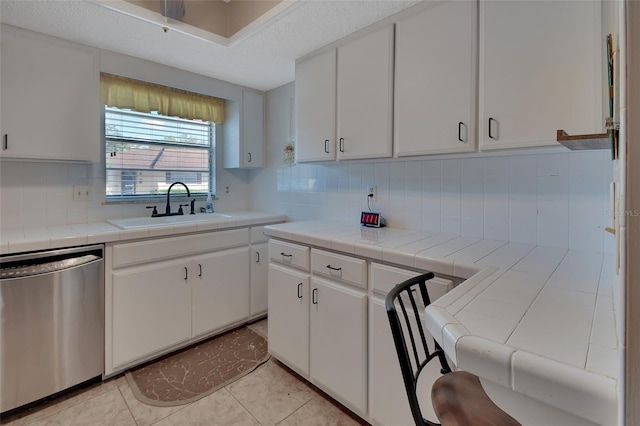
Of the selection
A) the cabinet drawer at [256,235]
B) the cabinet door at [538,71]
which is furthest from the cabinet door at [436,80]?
the cabinet drawer at [256,235]

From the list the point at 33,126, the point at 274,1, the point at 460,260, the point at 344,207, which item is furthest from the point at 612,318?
the point at 33,126

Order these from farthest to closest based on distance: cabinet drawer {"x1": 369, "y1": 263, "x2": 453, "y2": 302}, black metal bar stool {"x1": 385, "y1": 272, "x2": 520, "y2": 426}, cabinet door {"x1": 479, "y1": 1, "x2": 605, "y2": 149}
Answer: cabinet drawer {"x1": 369, "y1": 263, "x2": 453, "y2": 302}, cabinet door {"x1": 479, "y1": 1, "x2": 605, "y2": 149}, black metal bar stool {"x1": 385, "y1": 272, "x2": 520, "y2": 426}

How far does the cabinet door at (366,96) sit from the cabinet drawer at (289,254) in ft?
2.21

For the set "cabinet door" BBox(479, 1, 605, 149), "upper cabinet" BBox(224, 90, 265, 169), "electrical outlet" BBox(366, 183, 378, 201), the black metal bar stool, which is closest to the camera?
the black metal bar stool

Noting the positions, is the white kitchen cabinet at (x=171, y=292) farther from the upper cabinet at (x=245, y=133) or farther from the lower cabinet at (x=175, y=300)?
the upper cabinet at (x=245, y=133)

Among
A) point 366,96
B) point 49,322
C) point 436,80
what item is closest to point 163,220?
point 49,322

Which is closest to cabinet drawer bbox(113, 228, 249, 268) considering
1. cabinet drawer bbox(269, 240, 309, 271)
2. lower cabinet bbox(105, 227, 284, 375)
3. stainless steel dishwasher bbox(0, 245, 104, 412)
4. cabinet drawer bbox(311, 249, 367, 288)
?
lower cabinet bbox(105, 227, 284, 375)

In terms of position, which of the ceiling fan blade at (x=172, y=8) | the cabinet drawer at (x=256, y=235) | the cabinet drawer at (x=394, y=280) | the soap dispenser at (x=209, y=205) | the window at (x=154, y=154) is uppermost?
the ceiling fan blade at (x=172, y=8)

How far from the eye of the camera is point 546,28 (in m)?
1.26

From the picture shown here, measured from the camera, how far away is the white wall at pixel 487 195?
144cm

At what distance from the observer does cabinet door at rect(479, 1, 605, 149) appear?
1.17m

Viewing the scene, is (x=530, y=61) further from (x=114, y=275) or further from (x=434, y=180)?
(x=114, y=275)

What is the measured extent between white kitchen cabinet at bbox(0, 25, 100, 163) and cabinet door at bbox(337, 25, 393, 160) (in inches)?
67.4

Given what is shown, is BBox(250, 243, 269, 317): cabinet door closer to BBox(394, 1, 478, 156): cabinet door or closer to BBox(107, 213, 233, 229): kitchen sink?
BBox(107, 213, 233, 229): kitchen sink
